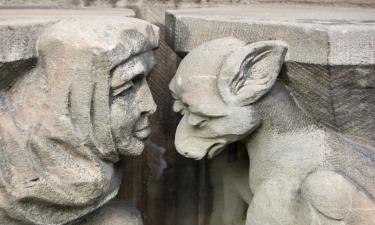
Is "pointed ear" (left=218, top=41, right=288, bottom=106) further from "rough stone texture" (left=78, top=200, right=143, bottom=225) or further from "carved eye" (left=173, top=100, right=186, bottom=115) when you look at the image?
"rough stone texture" (left=78, top=200, right=143, bottom=225)

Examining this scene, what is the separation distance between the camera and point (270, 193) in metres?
1.33

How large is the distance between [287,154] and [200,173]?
47 cm

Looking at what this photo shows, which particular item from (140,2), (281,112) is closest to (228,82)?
(281,112)

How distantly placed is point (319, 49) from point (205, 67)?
0.25 metres

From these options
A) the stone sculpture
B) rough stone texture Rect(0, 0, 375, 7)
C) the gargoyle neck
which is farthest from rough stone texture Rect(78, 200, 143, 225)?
rough stone texture Rect(0, 0, 375, 7)

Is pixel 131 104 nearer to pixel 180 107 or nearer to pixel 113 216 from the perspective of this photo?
pixel 180 107

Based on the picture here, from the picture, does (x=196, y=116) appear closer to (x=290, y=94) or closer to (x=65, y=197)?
(x=290, y=94)

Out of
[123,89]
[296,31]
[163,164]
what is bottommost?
[163,164]

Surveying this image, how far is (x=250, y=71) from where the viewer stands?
1.27m

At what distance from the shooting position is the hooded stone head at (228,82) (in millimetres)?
1254

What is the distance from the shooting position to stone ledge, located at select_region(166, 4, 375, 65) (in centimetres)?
123

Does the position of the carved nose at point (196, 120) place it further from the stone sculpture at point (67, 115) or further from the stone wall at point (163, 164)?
the stone wall at point (163, 164)

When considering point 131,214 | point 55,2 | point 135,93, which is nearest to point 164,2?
point 55,2

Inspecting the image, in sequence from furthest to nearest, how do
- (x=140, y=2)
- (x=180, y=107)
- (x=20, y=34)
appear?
(x=140, y=2) < (x=180, y=107) < (x=20, y=34)
